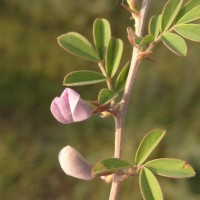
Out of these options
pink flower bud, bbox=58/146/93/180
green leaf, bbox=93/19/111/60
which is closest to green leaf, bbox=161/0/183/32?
green leaf, bbox=93/19/111/60

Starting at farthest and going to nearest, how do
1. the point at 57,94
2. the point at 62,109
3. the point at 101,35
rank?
the point at 57,94 < the point at 101,35 < the point at 62,109

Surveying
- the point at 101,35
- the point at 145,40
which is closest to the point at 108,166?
the point at 145,40

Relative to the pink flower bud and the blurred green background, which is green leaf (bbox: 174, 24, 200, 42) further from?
the blurred green background

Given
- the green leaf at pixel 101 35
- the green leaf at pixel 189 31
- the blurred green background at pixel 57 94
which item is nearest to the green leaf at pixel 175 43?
the green leaf at pixel 189 31

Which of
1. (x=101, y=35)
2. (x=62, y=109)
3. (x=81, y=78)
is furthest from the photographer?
(x=101, y=35)

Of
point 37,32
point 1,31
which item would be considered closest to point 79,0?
point 37,32

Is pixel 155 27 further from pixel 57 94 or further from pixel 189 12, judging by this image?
pixel 57 94

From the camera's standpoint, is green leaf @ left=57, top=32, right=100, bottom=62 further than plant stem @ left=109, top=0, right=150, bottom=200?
Yes
